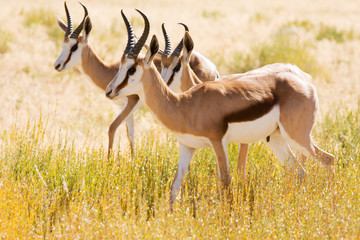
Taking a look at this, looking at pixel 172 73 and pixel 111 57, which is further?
pixel 111 57

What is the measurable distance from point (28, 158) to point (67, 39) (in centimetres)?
274

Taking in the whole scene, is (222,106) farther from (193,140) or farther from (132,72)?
(132,72)

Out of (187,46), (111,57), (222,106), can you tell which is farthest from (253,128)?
(111,57)

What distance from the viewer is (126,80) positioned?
19.5ft

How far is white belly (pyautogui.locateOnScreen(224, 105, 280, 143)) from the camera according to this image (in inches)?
236

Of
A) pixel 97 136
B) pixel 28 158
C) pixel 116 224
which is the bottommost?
pixel 97 136

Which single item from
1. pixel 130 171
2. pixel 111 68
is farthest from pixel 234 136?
pixel 111 68

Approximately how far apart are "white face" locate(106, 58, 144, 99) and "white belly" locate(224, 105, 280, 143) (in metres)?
1.11

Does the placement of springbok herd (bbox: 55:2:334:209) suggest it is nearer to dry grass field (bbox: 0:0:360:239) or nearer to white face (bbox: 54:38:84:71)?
dry grass field (bbox: 0:0:360:239)

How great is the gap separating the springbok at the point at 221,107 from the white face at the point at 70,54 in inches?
118

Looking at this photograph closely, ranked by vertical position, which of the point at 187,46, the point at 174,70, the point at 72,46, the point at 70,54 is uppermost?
the point at 187,46

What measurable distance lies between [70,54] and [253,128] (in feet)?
13.0

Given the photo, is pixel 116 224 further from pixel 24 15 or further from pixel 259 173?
pixel 24 15

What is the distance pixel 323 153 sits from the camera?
6.57 m
